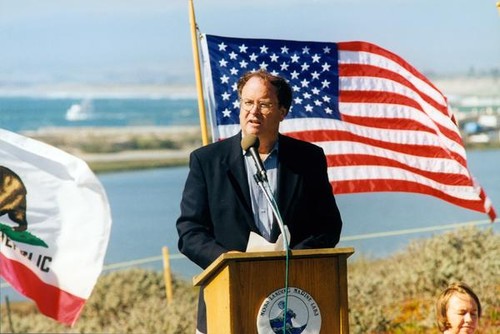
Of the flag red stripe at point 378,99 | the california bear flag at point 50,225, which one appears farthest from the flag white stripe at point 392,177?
the california bear flag at point 50,225

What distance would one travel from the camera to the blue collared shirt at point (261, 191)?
8.23 meters

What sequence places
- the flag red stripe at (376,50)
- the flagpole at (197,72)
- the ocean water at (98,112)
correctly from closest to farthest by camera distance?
the flagpole at (197,72) → the flag red stripe at (376,50) → the ocean water at (98,112)

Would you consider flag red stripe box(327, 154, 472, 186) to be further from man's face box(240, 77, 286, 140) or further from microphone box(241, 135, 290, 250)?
microphone box(241, 135, 290, 250)

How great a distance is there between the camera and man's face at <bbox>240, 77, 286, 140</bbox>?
8039mm

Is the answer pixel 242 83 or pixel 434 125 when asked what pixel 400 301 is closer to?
pixel 434 125

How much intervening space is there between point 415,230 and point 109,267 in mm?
3823

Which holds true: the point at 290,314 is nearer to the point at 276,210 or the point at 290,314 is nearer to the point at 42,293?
the point at 276,210

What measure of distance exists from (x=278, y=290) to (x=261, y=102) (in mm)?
881

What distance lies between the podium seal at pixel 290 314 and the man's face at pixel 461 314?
97 centimetres

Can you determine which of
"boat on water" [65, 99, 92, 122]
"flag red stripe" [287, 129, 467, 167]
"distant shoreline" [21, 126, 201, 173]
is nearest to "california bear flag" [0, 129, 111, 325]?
"flag red stripe" [287, 129, 467, 167]

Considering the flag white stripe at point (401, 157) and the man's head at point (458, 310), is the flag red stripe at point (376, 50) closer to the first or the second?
the flag white stripe at point (401, 157)

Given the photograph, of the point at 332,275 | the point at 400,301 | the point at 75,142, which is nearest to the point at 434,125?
the point at 400,301

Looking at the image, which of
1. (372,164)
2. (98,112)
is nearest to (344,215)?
(372,164)

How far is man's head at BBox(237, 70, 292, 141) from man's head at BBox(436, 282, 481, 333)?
46.3 inches
